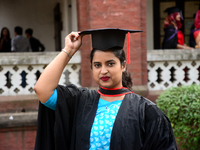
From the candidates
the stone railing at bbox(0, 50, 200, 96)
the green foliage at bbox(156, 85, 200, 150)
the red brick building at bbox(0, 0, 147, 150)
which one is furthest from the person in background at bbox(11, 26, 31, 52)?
the green foliage at bbox(156, 85, 200, 150)

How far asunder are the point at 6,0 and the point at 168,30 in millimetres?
6068

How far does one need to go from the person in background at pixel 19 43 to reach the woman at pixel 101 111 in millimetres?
5220

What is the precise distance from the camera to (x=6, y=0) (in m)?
10.1

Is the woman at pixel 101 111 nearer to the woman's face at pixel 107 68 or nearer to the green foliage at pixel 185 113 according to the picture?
the woman's face at pixel 107 68

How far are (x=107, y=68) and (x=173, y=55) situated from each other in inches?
162

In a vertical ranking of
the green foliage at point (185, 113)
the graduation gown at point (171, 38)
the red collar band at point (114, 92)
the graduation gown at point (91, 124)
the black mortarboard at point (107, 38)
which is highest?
the graduation gown at point (171, 38)

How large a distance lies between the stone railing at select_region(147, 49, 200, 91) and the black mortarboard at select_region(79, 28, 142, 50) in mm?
3800

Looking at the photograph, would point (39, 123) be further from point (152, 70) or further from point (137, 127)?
point (152, 70)

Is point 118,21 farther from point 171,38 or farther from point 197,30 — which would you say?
point 197,30

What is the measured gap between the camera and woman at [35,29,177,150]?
233 centimetres

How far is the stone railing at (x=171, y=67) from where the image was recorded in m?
6.23

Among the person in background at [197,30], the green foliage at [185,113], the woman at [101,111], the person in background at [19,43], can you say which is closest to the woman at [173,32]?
the person in background at [197,30]

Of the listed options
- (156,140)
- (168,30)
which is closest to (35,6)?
(168,30)

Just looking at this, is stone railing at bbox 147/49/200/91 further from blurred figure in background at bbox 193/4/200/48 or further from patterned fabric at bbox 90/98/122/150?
patterned fabric at bbox 90/98/122/150
